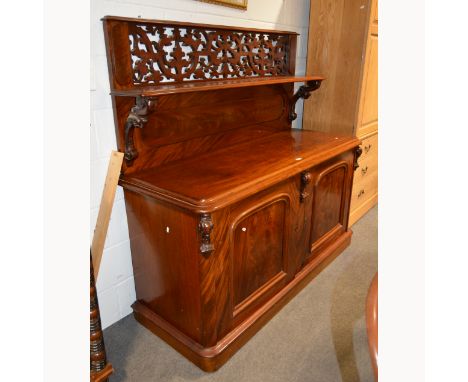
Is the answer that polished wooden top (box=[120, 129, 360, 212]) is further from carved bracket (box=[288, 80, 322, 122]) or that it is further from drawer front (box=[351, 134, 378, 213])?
drawer front (box=[351, 134, 378, 213])

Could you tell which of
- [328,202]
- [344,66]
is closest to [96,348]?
[328,202]

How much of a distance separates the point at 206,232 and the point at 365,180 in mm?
1947

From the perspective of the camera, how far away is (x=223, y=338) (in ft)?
4.96

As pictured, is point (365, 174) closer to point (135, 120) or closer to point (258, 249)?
point (258, 249)

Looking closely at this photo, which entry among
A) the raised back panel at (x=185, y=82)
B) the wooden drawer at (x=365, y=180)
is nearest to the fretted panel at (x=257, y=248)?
the raised back panel at (x=185, y=82)

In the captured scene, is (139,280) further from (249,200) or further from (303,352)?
(303,352)

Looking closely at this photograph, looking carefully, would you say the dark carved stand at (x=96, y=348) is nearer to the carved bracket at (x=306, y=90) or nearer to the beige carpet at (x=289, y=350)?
the beige carpet at (x=289, y=350)

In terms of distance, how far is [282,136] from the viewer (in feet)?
7.10

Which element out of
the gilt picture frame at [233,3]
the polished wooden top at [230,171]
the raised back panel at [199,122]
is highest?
the gilt picture frame at [233,3]

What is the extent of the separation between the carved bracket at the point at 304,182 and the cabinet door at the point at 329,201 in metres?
0.10

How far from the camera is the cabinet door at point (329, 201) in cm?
194
